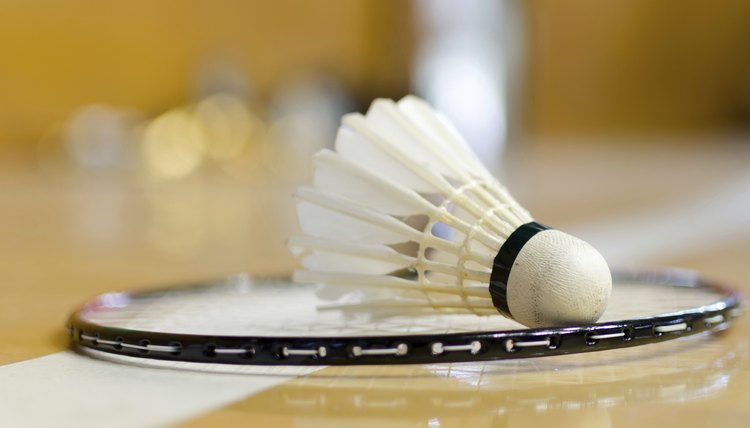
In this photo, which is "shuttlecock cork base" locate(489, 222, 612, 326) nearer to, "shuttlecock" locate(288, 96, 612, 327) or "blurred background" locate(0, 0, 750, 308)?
"shuttlecock" locate(288, 96, 612, 327)

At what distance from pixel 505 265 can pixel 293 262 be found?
3.15 ft

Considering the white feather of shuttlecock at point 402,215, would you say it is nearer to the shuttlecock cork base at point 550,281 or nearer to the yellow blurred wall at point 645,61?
the shuttlecock cork base at point 550,281

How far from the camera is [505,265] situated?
0.58 meters

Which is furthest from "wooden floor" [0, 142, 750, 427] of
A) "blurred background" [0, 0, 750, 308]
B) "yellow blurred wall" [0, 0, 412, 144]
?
"yellow blurred wall" [0, 0, 412, 144]

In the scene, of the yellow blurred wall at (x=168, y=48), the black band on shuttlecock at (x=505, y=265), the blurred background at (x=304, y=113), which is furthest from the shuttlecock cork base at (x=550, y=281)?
the yellow blurred wall at (x=168, y=48)

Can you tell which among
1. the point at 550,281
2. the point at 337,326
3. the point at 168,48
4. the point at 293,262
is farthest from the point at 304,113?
the point at 550,281

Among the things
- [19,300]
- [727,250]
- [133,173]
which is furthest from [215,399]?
[133,173]

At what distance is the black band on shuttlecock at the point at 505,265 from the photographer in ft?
1.90

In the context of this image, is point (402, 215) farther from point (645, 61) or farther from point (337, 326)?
point (645, 61)

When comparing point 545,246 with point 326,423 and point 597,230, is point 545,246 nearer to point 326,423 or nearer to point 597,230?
point 326,423

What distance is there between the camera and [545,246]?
1.88 ft

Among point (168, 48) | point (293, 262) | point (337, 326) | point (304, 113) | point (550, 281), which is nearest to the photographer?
point (550, 281)

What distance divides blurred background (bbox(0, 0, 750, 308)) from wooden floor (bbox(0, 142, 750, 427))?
0.06 ft

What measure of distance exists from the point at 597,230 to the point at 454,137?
130cm
